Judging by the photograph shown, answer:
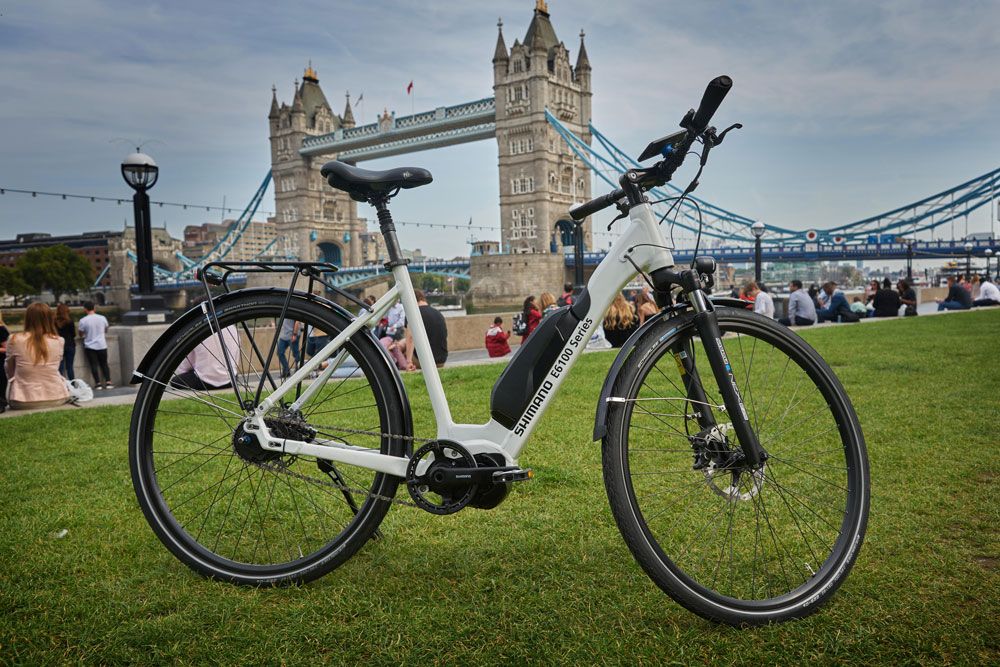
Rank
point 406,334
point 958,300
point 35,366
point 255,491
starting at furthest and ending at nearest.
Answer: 1. point 958,300
2. point 406,334
3. point 35,366
4. point 255,491

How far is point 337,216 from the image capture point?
85.4 m

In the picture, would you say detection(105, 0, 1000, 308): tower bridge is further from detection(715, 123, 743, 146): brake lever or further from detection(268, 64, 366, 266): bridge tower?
detection(715, 123, 743, 146): brake lever

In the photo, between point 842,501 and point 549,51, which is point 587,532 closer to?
point 842,501

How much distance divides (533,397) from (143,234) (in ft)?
31.9

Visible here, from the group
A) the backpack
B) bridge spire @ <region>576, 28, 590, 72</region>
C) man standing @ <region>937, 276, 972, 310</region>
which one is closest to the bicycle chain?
the backpack

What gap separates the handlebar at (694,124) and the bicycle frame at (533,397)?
0.31 feet

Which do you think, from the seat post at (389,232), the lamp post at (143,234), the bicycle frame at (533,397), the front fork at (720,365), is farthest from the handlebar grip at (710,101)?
the lamp post at (143,234)

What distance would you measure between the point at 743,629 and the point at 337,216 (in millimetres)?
86983

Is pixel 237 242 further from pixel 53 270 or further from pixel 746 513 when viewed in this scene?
pixel 746 513

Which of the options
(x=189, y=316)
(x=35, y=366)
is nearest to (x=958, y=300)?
(x=35, y=366)

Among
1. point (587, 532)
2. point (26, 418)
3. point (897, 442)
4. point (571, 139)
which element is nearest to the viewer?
point (587, 532)

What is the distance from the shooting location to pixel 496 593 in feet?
6.93

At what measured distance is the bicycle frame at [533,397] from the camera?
210 cm

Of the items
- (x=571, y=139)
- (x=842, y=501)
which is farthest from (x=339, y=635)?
(x=571, y=139)
